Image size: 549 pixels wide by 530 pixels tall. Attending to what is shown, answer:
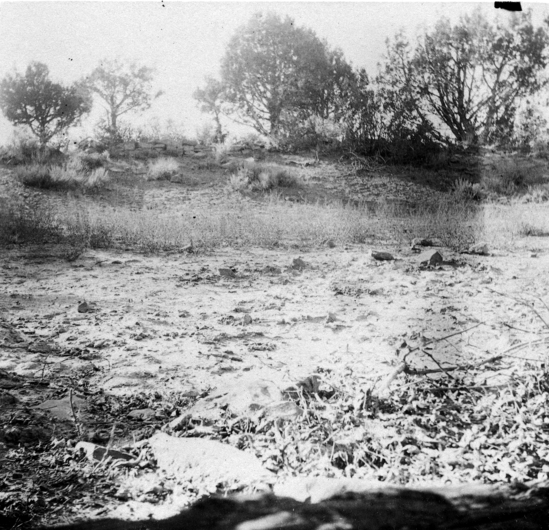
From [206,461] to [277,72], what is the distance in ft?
13.8

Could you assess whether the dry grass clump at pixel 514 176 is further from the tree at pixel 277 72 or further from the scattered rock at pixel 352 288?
the scattered rock at pixel 352 288

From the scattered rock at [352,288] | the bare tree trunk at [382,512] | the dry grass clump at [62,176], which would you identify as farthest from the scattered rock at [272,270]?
the dry grass clump at [62,176]

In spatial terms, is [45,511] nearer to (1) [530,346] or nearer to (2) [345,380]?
(2) [345,380]

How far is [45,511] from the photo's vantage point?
1.80 m

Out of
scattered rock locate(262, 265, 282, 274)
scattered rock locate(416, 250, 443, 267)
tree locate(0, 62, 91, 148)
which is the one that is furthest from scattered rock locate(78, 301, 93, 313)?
scattered rock locate(416, 250, 443, 267)

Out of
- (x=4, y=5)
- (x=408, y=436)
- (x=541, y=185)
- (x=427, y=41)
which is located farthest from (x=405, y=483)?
(x=541, y=185)

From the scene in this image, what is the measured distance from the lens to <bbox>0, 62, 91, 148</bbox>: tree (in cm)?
511

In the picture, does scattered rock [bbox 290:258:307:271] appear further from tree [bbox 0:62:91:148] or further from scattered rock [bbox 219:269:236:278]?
tree [bbox 0:62:91:148]

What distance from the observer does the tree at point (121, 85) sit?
448cm

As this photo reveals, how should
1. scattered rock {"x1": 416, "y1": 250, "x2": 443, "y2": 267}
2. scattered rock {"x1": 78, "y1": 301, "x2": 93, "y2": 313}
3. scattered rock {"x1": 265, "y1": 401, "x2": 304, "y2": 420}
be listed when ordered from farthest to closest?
1. scattered rock {"x1": 416, "y1": 250, "x2": 443, "y2": 267}
2. scattered rock {"x1": 78, "y1": 301, "x2": 93, "y2": 313}
3. scattered rock {"x1": 265, "y1": 401, "x2": 304, "y2": 420}

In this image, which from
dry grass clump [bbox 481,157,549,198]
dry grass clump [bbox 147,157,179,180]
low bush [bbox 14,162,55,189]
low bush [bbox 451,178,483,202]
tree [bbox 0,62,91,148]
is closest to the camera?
tree [bbox 0,62,91,148]

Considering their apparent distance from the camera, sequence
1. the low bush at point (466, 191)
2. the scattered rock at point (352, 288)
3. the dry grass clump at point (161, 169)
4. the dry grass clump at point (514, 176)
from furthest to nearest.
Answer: the dry grass clump at point (161, 169) < the dry grass clump at point (514, 176) < the low bush at point (466, 191) < the scattered rock at point (352, 288)

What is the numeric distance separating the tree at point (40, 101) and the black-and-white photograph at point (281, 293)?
0.18 feet

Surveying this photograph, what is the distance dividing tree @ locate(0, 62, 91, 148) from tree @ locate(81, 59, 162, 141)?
206 millimetres
